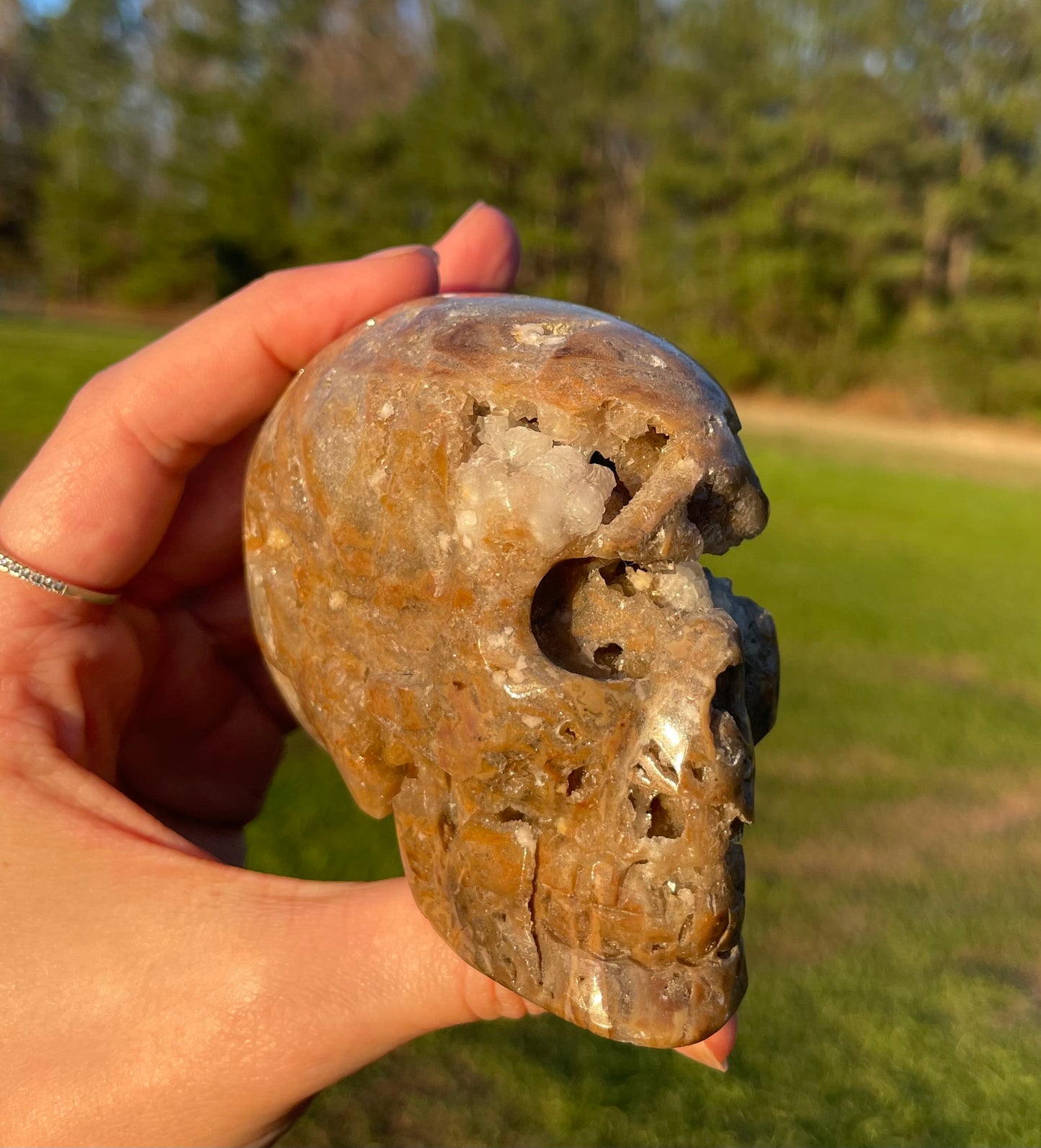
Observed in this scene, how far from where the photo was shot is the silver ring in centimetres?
192

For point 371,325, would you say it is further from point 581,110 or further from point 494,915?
point 581,110

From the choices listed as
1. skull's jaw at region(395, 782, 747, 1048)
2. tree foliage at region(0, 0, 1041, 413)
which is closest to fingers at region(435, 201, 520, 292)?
skull's jaw at region(395, 782, 747, 1048)

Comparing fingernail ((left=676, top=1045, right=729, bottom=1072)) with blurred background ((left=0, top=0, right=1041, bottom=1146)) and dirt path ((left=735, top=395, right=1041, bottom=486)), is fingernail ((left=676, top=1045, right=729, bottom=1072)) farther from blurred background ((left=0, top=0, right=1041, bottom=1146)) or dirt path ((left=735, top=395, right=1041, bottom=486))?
dirt path ((left=735, top=395, right=1041, bottom=486))

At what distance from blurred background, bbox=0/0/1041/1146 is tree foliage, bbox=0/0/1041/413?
0.31 feet

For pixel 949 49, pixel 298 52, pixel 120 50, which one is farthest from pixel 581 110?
pixel 120 50

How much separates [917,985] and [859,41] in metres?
23.3

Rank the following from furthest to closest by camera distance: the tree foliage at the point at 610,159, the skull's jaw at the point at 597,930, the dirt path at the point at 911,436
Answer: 1. the tree foliage at the point at 610,159
2. the dirt path at the point at 911,436
3. the skull's jaw at the point at 597,930

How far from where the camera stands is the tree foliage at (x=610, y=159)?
21000 mm

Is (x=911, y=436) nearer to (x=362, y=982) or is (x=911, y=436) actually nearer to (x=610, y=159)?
(x=610, y=159)

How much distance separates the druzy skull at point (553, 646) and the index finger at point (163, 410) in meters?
0.46

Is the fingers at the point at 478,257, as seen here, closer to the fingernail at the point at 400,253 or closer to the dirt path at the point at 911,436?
the fingernail at the point at 400,253

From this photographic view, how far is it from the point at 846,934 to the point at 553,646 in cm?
236

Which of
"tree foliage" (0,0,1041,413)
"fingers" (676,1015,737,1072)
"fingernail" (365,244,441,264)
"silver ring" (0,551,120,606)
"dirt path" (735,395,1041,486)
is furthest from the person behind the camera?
"tree foliage" (0,0,1041,413)

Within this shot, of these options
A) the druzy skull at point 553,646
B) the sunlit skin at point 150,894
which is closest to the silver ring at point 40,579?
the sunlit skin at point 150,894
